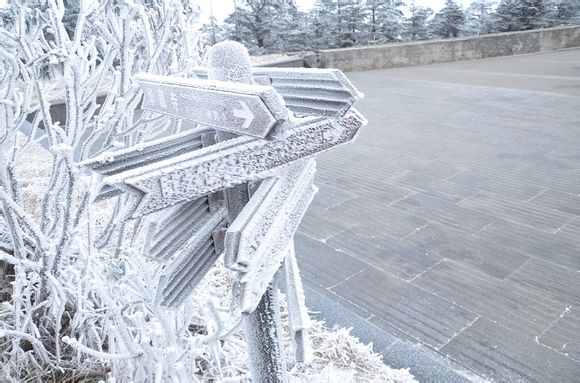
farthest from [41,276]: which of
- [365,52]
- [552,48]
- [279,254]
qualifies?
[552,48]

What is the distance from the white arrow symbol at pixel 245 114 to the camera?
1049 mm

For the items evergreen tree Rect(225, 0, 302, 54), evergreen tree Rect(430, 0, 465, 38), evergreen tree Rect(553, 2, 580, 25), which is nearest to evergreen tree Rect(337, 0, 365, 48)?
evergreen tree Rect(225, 0, 302, 54)

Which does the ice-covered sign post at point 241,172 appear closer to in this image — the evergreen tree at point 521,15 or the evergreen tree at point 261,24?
the evergreen tree at point 261,24

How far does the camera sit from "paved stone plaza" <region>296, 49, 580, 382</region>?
119 inches

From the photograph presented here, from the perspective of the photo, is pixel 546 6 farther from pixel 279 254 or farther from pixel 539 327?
pixel 279 254

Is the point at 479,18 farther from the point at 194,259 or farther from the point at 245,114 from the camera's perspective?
the point at 245,114

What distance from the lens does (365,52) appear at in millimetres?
13562

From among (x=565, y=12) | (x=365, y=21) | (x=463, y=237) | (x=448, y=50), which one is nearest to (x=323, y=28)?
(x=365, y=21)

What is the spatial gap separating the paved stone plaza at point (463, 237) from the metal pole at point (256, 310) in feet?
3.90

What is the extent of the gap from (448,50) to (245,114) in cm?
1431

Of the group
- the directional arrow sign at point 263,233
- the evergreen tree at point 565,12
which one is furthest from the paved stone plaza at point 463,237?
the evergreen tree at point 565,12

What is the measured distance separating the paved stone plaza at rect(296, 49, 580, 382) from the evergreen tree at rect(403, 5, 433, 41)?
31.8 ft

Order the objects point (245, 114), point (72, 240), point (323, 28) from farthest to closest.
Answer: point (323, 28) < point (72, 240) < point (245, 114)

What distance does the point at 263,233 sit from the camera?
1140mm
